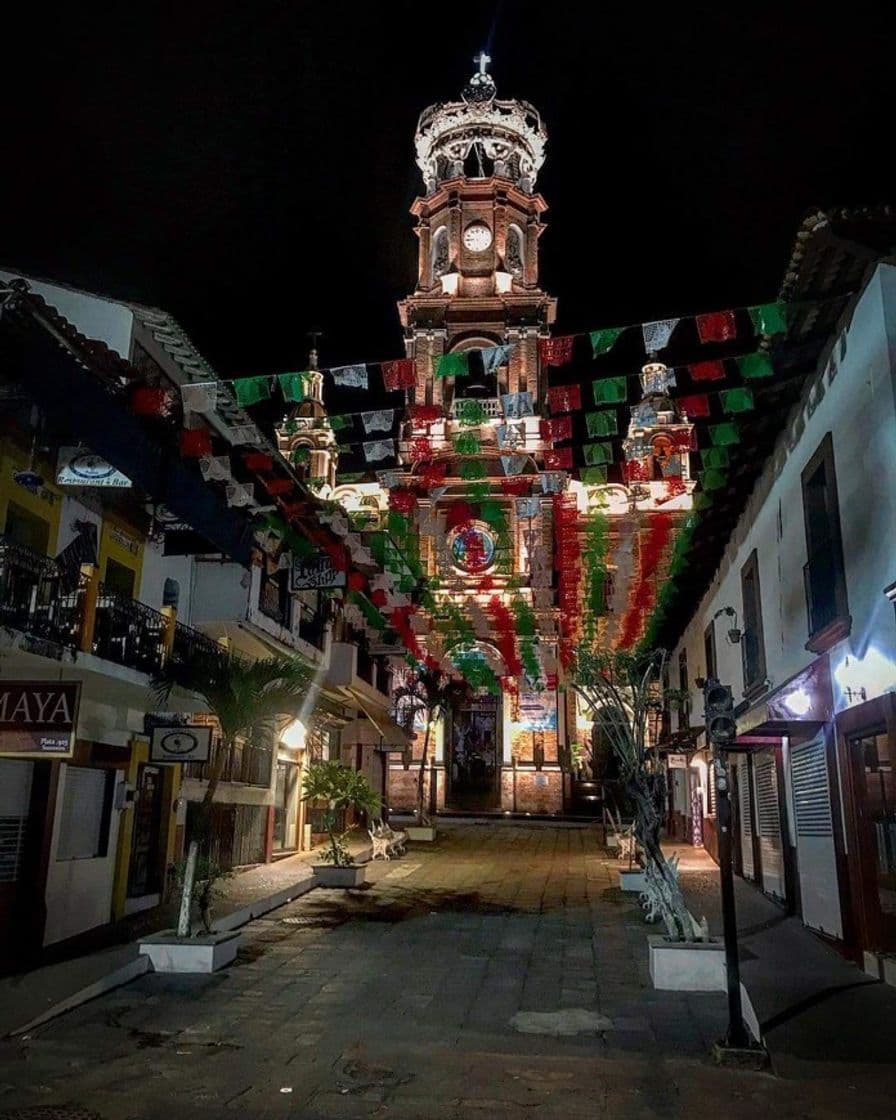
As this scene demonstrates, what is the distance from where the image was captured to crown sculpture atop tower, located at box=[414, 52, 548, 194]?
47.1 m

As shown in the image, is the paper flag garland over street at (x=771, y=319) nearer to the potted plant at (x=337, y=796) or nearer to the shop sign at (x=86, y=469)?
the shop sign at (x=86, y=469)

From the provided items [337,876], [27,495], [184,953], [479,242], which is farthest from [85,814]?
[479,242]

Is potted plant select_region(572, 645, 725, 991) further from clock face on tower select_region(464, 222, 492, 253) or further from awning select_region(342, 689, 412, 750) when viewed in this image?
clock face on tower select_region(464, 222, 492, 253)

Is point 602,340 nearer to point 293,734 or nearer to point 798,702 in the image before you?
point 798,702

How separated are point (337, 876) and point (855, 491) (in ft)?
40.2

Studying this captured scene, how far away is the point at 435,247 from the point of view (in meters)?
47.7

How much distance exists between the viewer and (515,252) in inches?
1853

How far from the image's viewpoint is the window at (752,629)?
47.9ft

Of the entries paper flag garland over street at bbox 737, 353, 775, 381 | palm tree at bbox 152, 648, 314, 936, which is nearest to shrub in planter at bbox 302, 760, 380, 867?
palm tree at bbox 152, 648, 314, 936

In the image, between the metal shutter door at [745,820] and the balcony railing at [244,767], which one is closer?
the metal shutter door at [745,820]

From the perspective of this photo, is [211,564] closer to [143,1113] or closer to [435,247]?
[143,1113]

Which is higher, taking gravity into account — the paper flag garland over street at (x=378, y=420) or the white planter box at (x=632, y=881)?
the paper flag garland over street at (x=378, y=420)

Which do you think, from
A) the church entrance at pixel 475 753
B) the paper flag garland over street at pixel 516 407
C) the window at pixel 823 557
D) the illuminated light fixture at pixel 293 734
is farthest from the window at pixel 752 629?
the church entrance at pixel 475 753

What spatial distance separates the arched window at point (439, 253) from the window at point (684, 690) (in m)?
→ 27.7
